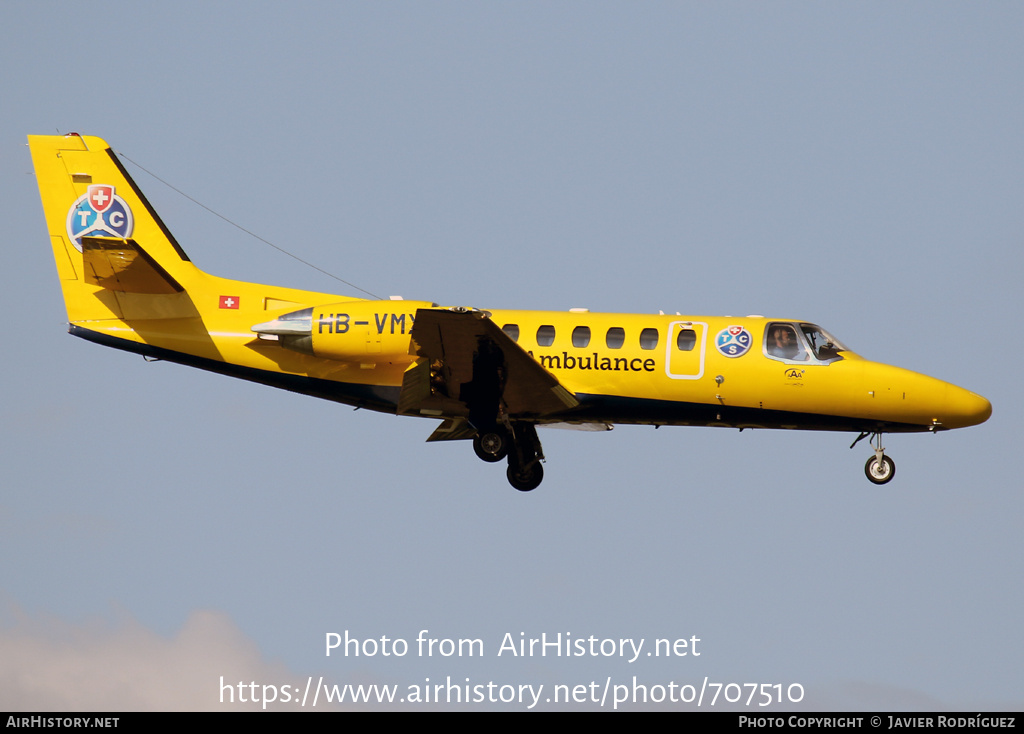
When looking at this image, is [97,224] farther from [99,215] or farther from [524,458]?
[524,458]

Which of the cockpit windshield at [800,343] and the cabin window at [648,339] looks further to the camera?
the cockpit windshield at [800,343]

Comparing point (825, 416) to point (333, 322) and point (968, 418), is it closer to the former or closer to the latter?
point (968, 418)

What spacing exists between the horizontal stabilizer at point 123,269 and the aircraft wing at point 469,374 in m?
4.85

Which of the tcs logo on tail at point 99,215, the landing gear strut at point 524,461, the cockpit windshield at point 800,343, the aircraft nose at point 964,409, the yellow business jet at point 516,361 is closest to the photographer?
the yellow business jet at point 516,361

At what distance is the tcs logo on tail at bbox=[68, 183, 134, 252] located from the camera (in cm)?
2312

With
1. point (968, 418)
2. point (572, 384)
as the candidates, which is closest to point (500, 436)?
point (572, 384)

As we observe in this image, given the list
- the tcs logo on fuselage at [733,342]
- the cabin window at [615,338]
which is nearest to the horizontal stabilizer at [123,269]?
the cabin window at [615,338]

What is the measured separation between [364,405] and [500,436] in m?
2.53

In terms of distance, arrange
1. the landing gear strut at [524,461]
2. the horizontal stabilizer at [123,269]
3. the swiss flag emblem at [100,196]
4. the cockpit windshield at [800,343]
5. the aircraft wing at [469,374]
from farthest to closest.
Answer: the swiss flag emblem at [100,196]
the landing gear strut at [524,461]
the cockpit windshield at [800,343]
the horizontal stabilizer at [123,269]
the aircraft wing at [469,374]

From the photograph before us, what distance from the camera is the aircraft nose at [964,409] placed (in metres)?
21.7

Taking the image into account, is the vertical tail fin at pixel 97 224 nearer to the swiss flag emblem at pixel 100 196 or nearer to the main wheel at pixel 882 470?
the swiss flag emblem at pixel 100 196

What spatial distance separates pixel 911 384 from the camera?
2162cm

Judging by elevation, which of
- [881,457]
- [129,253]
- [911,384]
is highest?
[129,253]

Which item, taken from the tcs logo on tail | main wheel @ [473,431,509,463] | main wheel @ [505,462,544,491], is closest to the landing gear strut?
main wheel @ [505,462,544,491]
